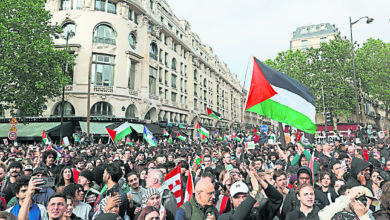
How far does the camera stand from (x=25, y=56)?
1800cm

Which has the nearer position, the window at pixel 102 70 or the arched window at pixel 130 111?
the window at pixel 102 70

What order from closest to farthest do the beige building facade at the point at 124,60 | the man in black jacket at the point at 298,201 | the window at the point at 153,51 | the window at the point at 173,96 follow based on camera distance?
the man in black jacket at the point at 298,201 → the beige building facade at the point at 124,60 → the window at the point at 153,51 → the window at the point at 173,96

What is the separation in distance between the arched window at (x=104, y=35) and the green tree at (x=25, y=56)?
8.20 m

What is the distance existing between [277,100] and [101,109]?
78.4 ft

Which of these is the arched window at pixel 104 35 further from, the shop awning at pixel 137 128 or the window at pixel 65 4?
the shop awning at pixel 137 128

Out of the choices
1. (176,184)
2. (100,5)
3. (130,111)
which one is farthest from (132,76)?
(176,184)

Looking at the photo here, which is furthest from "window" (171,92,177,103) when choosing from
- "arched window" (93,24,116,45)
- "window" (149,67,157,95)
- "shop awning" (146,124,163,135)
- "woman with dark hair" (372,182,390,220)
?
"woman with dark hair" (372,182,390,220)

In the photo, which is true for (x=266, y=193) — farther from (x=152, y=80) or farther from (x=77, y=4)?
(x=152, y=80)

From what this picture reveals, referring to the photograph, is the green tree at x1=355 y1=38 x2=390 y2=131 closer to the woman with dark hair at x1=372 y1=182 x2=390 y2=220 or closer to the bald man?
the woman with dark hair at x1=372 y1=182 x2=390 y2=220

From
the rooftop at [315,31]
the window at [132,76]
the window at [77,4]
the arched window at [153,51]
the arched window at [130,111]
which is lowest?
the arched window at [130,111]

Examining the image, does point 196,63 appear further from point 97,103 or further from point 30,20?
point 30,20

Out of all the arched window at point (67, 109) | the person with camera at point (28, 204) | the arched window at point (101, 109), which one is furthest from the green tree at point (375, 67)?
the person with camera at point (28, 204)

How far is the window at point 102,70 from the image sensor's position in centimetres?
2758

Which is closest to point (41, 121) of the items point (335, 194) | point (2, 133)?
point (2, 133)
